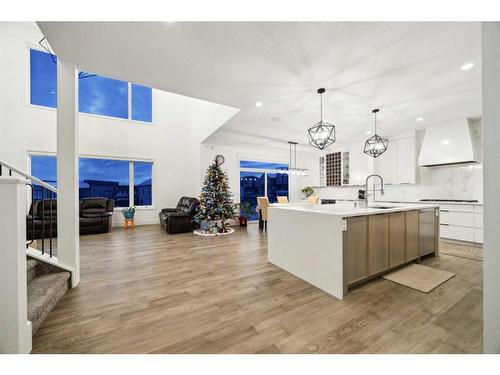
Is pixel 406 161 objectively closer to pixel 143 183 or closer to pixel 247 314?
pixel 247 314

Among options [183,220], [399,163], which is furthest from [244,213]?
[399,163]

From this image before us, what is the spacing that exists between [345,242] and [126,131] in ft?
23.8

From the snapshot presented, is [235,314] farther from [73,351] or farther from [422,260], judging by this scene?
[422,260]

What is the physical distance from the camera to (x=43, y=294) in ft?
6.10

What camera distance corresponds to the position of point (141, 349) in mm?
1441

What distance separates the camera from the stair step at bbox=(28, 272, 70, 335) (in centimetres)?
160

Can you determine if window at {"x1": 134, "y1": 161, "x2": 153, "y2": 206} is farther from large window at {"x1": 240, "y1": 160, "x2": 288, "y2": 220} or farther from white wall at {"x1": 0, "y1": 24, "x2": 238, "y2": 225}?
large window at {"x1": 240, "y1": 160, "x2": 288, "y2": 220}

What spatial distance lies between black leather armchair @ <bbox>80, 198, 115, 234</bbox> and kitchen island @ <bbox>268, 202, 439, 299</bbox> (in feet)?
16.2

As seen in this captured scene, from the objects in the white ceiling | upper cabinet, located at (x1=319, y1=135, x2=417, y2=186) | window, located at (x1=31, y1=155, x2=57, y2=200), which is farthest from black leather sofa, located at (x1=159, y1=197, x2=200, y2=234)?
upper cabinet, located at (x1=319, y1=135, x2=417, y2=186)

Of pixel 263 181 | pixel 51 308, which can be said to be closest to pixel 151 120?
pixel 263 181

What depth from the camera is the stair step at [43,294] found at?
1602 millimetres

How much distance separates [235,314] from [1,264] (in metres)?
1.68

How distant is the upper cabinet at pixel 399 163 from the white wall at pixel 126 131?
181 inches

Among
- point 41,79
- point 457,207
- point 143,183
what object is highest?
point 41,79
